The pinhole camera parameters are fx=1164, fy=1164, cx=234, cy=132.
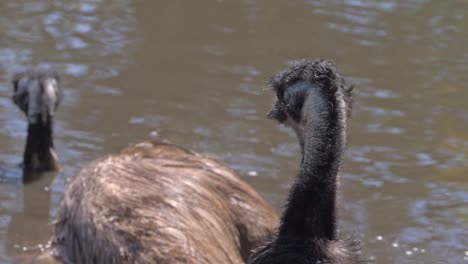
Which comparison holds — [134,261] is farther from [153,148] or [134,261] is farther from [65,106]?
[65,106]

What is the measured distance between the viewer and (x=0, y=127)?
10.4m

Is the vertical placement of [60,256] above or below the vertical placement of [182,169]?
below

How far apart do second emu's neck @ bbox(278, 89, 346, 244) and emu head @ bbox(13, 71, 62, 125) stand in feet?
17.4

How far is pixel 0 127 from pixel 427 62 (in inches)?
189

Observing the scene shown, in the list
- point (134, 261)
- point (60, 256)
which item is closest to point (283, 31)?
point (60, 256)

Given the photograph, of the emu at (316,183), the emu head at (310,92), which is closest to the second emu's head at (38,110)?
the emu head at (310,92)

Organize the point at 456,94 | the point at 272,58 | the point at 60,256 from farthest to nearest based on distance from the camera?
the point at 272,58 < the point at 456,94 < the point at 60,256

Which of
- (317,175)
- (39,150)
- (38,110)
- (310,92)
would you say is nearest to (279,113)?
(310,92)

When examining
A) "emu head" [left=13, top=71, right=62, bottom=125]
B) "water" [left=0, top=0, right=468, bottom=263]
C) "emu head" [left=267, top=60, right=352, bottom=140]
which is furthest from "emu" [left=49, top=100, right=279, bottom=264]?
"emu head" [left=13, top=71, right=62, bottom=125]

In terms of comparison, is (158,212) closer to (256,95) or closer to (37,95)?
(37,95)

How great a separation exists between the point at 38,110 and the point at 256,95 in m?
2.39

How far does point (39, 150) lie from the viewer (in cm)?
958

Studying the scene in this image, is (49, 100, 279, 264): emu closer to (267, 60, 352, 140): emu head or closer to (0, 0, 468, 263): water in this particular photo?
(267, 60, 352, 140): emu head

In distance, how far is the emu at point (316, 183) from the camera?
4707 millimetres
